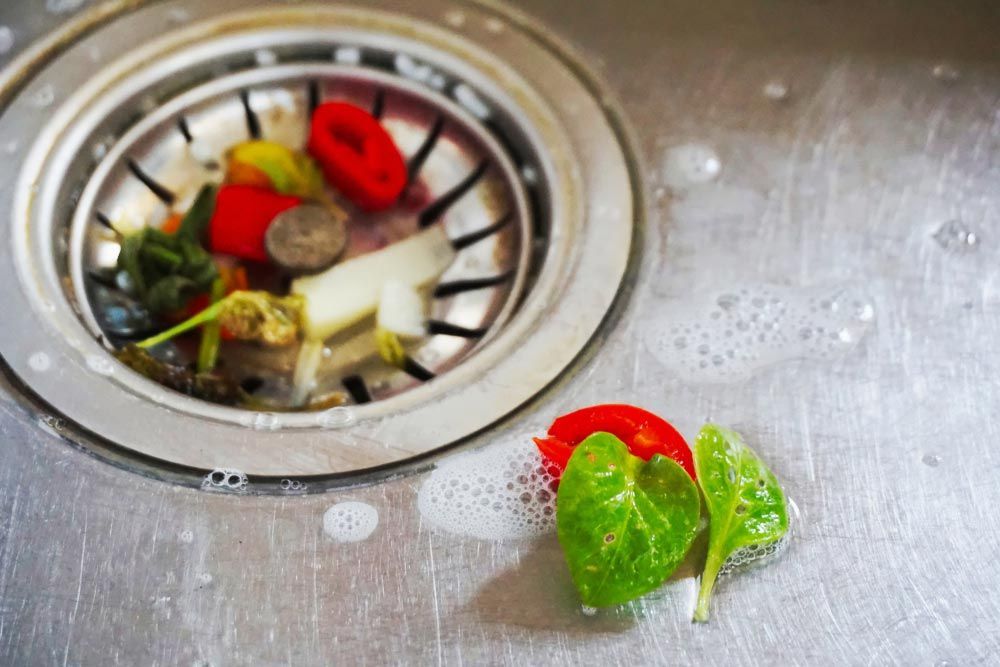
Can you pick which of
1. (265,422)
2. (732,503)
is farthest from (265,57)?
(732,503)

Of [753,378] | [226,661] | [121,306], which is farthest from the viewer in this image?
[121,306]

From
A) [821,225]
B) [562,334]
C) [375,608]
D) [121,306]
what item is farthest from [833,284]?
[121,306]

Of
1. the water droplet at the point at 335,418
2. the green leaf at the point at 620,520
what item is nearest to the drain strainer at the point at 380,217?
the water droplet at the point at 335,418

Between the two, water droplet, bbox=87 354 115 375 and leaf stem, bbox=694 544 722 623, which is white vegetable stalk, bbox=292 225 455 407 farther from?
leaf stem, bbox=694 544 722 623

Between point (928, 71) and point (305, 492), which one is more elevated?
point (928, 71)

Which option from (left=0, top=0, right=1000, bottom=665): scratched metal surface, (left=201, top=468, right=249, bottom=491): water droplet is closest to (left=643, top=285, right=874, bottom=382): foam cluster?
(left=0, top=0, right=1000, bottom=665): scratched metal surface

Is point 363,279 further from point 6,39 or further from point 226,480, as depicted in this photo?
point 6,39

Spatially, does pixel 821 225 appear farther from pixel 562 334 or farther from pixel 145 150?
pixel 145 150
